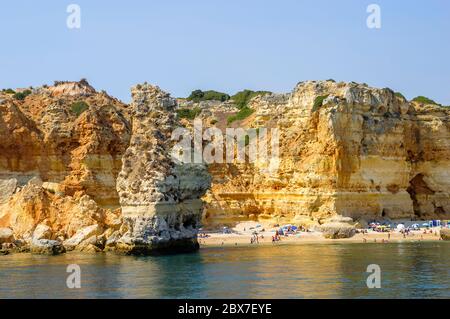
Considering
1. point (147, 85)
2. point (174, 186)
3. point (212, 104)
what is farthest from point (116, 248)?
point (212, 104)

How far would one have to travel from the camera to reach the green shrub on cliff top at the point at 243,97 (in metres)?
92.4

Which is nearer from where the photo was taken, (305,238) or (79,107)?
(305,238)

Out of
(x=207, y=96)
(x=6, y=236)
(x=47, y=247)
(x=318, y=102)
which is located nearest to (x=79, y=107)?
(x=6, y=236)

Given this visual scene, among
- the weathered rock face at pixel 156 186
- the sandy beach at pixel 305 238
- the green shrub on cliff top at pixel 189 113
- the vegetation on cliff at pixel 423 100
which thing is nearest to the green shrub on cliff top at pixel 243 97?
the green shrub on cliff top at pixel 189 113

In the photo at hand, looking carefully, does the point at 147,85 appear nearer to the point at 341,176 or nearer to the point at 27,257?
the point at 27,257

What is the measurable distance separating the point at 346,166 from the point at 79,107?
23075 mm

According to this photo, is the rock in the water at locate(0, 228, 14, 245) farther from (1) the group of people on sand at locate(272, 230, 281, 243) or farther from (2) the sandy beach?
(1) the group of people on sand at locate(272, 230, 281, 243)

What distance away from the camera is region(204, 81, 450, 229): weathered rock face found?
55.9 metres

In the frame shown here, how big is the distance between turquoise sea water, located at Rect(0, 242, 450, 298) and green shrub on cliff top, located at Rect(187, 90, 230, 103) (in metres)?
57.7

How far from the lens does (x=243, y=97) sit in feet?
316

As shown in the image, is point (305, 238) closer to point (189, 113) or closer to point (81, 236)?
point (81, 236)

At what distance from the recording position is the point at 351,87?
5669 centimetres

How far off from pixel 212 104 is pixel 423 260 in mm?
57182

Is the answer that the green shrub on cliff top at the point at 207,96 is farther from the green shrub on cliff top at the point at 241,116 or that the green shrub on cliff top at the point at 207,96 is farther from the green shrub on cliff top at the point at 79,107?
the green shrub on cliff top at the point at 79,107
